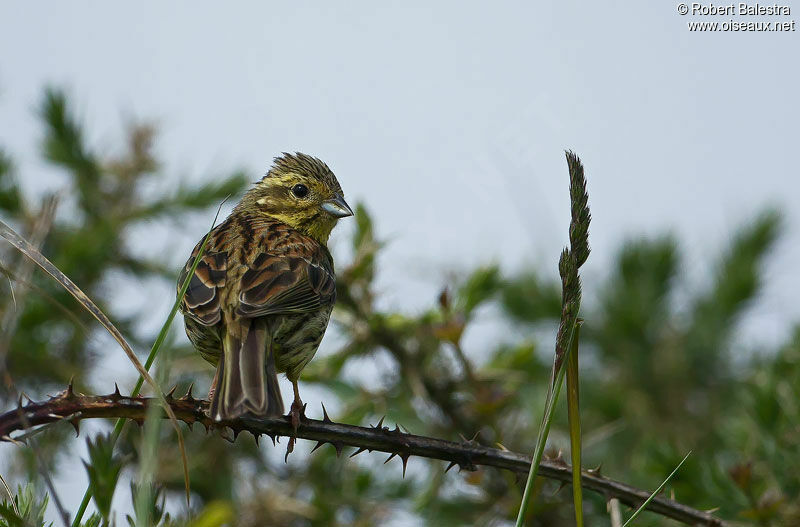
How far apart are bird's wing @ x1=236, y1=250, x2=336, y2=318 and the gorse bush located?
35 cm

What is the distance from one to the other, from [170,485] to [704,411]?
8.33 ft

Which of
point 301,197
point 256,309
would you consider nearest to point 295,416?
point 256,309


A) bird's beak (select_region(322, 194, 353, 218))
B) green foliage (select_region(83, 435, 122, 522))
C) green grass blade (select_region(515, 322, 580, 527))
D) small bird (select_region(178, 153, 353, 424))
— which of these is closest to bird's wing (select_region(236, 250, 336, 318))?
small bird (select_region(178, 153, 353, 424))

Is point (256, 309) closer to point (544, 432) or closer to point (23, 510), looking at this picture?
point (23, 510)

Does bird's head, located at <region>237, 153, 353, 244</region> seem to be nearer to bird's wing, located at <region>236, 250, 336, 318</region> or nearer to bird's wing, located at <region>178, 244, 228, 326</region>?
bird's wing, located at <region>236, 250, 336, 318</region>

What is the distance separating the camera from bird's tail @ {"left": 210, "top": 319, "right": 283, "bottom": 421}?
7.75 ft

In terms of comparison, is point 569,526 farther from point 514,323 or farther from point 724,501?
Result: point 514,323

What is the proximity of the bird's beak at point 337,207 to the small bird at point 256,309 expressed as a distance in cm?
18

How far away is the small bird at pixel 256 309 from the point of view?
2.54 m

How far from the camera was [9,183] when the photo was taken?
440cm

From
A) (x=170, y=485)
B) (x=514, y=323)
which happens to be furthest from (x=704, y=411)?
(x=170, y=485)

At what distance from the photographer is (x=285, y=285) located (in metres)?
3.28

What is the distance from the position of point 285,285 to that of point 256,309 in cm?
27

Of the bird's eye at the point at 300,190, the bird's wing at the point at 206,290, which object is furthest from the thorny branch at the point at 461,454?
the bird's eye at the point at 300,190
